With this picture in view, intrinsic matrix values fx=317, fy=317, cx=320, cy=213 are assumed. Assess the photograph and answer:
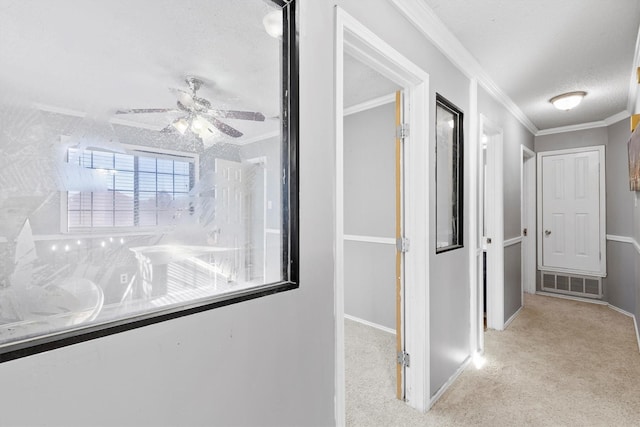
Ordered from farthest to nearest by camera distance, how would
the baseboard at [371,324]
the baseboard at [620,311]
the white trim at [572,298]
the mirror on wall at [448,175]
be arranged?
the white trim at [572,298]
the baseboard at [620,311]
the baseboard at [371,324]
the mirror on wall at [448,175]

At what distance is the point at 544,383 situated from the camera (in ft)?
7.61

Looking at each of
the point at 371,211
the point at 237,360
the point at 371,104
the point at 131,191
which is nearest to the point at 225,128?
the point at 131,191

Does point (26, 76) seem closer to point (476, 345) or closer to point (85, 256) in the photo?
point (85, 256)

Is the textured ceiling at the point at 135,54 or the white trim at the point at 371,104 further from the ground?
the white trim at the point at 371,104

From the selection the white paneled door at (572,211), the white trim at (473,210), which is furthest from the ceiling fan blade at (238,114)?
the white paneled door at (572,211)

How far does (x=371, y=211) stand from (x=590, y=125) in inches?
136

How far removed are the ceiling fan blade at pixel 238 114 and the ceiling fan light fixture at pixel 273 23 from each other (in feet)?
0.95

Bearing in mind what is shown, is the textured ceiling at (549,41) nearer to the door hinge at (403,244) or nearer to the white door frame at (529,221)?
the door hinge at (403,244)

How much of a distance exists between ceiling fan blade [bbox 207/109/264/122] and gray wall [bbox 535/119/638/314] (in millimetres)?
4740

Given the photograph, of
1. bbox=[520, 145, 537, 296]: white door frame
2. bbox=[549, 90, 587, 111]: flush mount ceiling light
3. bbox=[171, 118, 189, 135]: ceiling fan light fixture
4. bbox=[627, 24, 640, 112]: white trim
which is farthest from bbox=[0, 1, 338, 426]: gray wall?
bbox=[520, 145, 537, 296]: white door frame

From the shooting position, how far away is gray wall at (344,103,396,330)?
3.30 m

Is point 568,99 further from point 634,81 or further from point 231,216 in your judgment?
point 231,216

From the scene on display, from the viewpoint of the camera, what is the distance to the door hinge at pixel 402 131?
205 cm

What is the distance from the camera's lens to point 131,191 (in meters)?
0.79
